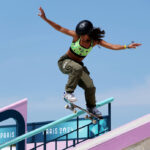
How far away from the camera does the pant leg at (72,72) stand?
5953mm

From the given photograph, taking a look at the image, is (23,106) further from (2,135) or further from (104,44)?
(104,44)

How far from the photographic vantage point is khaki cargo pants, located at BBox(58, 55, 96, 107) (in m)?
5.97

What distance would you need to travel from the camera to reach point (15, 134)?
449 inches

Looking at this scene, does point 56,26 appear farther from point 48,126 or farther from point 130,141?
point 130,141

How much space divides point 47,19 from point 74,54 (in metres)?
0.77

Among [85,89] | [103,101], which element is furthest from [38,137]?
[85,89]

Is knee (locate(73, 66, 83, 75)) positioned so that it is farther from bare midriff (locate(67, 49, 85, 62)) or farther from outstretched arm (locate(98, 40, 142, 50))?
outstretched arm (locate(98, 40, 142, 50))

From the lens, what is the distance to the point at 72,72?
598cm

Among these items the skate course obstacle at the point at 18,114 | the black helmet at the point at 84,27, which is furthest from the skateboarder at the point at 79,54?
the skate course obstacle at the point at 18,114

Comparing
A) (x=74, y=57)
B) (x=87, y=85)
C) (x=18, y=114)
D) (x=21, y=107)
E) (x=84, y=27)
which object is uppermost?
(x=21, y=107)

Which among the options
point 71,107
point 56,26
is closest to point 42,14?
point 56,26

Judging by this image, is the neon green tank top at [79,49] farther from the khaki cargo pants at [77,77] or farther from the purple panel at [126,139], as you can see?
the purple panel at [126,139]

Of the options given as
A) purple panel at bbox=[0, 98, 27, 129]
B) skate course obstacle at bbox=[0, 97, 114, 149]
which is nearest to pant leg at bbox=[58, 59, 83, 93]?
skate course obstacle at bbox=[0, 97, 114, 149]

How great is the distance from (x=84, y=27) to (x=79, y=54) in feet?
1.59
